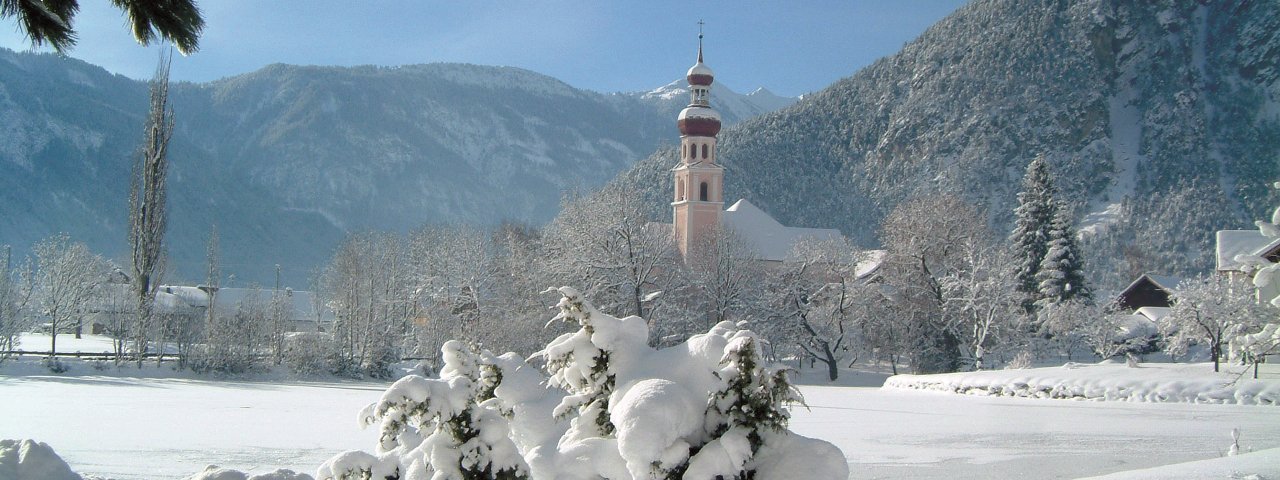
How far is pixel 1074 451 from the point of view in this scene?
14.1 m

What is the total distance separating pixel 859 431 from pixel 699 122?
43.6 metres

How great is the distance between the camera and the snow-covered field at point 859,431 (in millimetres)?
12570

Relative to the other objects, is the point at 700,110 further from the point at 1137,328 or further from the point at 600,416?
the point at 600,416

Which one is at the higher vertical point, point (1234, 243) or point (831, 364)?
point (1234, 243)

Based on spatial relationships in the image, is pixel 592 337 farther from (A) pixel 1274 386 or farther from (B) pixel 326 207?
(B) pixel 326 207

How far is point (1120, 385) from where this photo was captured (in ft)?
77.7

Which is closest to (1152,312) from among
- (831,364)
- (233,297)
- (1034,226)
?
(1034,226)

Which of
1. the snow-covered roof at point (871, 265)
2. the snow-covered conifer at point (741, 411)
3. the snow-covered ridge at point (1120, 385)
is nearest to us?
the snow-covered conifer at point (741, 411)

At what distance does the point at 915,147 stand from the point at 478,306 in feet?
333

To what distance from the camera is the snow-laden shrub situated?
5.08 m

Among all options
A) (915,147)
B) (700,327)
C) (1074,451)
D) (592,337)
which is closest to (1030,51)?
(915,147)

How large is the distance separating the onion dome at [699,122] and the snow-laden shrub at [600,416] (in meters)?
53.6

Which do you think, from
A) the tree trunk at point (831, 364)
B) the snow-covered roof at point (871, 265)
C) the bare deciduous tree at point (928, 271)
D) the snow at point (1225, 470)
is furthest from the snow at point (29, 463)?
the snow-covered roof at point (871, 265)

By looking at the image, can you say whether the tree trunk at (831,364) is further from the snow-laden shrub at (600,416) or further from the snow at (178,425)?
the snow-laden shrub at (600,416)
